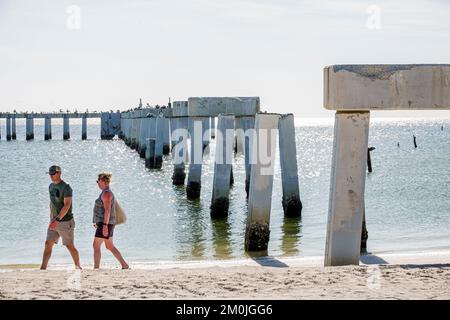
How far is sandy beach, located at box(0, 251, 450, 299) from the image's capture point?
7023mm

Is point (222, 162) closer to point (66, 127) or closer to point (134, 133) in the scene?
point (134, 133)

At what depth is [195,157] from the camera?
24203 mm

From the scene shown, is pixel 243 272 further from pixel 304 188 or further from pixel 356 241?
pixel 304 188

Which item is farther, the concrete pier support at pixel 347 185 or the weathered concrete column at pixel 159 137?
the weathered concrete column at pixel 159 137

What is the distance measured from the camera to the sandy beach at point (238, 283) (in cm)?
702

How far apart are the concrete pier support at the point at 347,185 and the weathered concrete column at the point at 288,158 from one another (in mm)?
9579

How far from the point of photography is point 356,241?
912cm

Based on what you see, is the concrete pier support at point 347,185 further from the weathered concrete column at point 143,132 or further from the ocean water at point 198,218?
the weathered concrete column at point 143,132

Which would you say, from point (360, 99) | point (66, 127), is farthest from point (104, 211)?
point (66, 127)

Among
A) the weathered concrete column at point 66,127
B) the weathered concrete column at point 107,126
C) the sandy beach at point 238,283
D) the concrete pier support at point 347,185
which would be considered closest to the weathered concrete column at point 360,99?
the concrete pier support at point 347,185

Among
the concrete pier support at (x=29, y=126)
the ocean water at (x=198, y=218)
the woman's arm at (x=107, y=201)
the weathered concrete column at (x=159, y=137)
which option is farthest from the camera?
the concrete pier support at (x=29, y=126)
